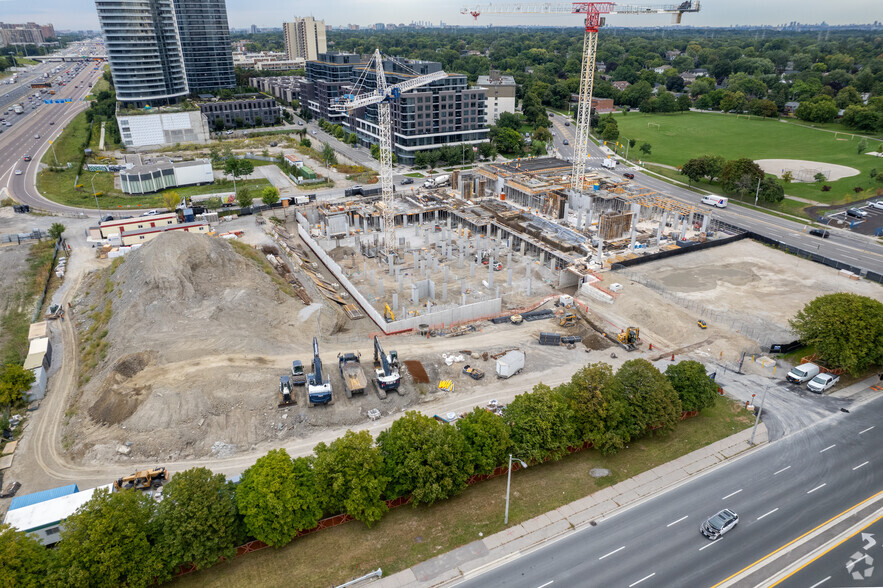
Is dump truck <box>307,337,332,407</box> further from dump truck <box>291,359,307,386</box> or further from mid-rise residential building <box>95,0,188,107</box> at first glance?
mid-rise residential building <box>95,0,188,107</box>

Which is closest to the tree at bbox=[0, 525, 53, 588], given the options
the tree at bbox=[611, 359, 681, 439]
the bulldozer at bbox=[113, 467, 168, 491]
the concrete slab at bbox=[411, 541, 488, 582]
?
the bulldozer at bbox=[113, 467, 168, 491]

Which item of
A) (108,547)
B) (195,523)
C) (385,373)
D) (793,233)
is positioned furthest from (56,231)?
(793,233)

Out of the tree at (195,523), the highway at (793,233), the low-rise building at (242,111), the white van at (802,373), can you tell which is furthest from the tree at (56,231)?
the highway at (793,233)

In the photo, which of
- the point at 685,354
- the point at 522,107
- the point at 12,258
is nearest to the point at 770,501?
the point at 685,354

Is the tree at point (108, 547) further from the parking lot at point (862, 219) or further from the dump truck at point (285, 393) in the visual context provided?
the parking lot at point (862, 219)

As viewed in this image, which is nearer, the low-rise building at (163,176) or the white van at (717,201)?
the white van at (717,201)

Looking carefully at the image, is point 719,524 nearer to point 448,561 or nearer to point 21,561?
point 448,561
